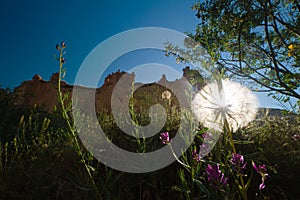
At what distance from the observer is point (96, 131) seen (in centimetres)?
243

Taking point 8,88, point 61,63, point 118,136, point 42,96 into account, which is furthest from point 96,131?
point 42,96

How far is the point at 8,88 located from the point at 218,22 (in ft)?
16.6

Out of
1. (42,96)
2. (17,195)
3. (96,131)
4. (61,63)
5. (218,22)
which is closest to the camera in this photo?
(61,63)

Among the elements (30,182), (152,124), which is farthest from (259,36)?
(30,182)

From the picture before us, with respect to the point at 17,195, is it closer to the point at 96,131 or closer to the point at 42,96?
the point at 96,131

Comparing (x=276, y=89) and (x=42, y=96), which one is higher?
(x=42, y=96)

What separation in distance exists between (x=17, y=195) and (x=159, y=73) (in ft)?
7.17

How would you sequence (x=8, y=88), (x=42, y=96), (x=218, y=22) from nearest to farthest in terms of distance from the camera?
(x=218, y=22) < (x=8, y=88) < (x=42, y=96)

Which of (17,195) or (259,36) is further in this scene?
(259,36)

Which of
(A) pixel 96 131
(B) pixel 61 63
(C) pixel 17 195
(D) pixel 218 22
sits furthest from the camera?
(D) pixel 218 22

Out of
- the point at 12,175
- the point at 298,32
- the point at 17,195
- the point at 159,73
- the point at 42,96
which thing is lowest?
the point at 17,195

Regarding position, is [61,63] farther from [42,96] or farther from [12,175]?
[42,96]

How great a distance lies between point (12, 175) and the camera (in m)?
2.02

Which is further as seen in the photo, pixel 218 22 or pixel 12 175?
pixel 218 22
